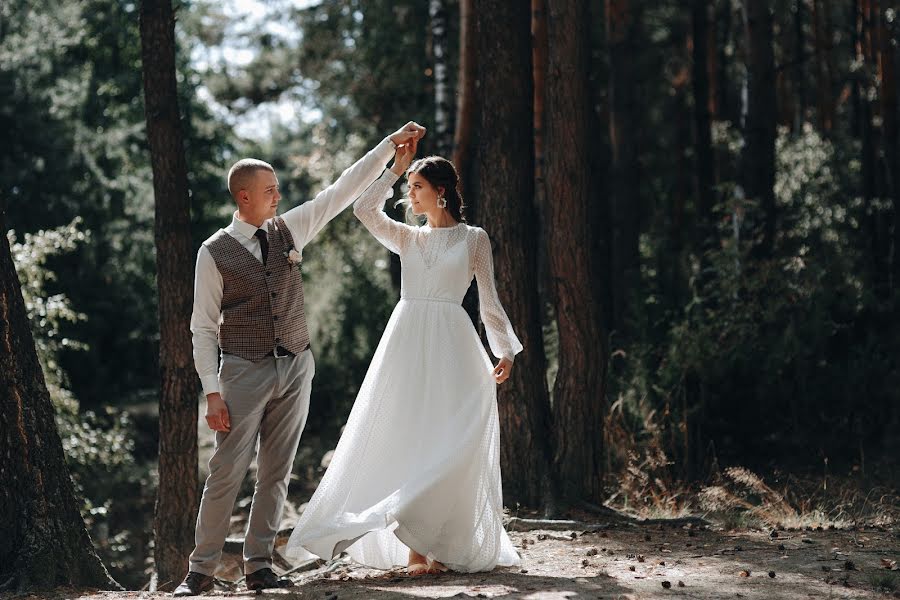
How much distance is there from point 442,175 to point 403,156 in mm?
310

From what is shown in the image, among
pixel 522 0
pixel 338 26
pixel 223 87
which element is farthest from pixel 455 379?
pixel 223 87

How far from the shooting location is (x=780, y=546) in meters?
6.79

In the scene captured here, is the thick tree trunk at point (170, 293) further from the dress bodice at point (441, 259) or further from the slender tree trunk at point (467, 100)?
the slender tree trunk at point (467, 100)

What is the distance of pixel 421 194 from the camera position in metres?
6.02

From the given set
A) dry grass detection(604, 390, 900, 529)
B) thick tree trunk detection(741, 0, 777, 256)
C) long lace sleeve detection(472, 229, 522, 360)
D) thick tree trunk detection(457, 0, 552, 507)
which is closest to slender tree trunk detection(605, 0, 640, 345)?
thick tree trunk detection(741, 0, 777, 256)

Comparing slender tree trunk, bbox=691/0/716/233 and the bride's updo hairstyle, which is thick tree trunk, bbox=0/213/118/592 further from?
slender tree trunk, bbox=691/0/716/233

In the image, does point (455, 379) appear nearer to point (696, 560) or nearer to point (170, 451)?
point (696, 560)

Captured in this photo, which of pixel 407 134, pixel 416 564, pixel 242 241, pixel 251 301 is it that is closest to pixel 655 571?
pixel 416 564

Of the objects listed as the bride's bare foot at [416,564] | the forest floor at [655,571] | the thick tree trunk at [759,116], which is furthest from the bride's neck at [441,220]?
the thick tree trunk at [759,116]

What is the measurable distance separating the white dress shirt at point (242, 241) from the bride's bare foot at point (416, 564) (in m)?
1.54

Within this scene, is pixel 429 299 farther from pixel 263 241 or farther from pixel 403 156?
pixel 263 241

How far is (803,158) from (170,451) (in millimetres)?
17694

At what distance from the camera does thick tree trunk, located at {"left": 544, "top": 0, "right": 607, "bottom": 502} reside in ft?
27.6

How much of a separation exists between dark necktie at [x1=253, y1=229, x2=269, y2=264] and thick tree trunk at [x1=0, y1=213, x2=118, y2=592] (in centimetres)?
167
